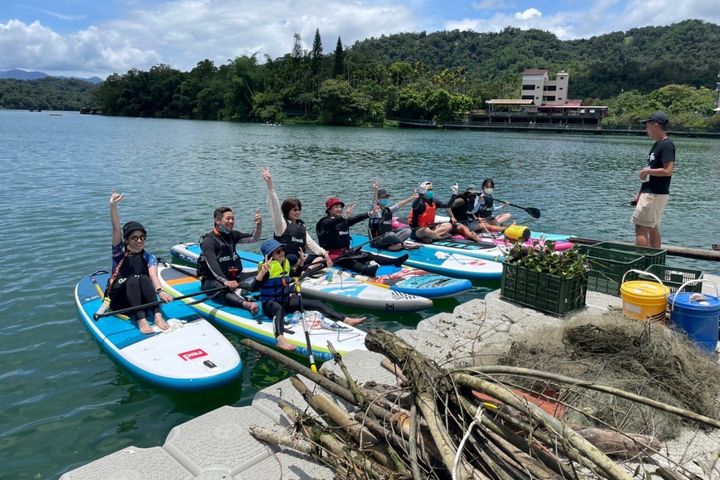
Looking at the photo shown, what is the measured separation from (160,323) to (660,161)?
7.55m

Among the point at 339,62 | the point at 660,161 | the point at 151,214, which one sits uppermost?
the point at 339,62

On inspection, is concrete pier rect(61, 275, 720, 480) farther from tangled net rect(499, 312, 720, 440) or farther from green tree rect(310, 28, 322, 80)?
green tree rect(310, 28, 322, 80)

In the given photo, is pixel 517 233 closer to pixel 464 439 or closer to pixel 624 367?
pixel 624 367

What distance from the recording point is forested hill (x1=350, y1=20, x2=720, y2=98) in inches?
4274

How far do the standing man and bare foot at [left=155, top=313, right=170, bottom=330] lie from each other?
7.20 metres

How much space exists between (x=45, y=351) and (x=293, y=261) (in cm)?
391

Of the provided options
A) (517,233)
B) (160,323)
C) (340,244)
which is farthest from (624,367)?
(517,233)

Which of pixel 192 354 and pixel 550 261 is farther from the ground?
pixel 550 261

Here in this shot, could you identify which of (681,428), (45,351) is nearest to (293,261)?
(45,351)

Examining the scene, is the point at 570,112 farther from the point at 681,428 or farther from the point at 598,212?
the point at 681,428

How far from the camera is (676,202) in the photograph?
2108 centimetres

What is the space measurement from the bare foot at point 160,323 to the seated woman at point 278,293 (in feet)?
4.07

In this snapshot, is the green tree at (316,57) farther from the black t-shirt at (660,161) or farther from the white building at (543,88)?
the black t-shirt at (660,161)

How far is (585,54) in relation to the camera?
163500 millimetres
